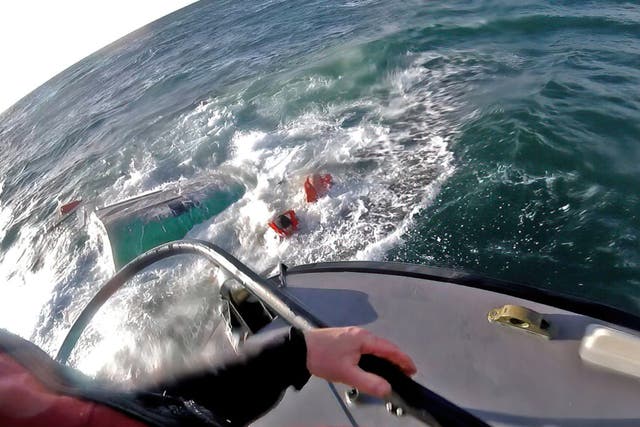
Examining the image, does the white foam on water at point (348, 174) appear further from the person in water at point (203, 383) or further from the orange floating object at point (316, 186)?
the person in water at point (203, 383)

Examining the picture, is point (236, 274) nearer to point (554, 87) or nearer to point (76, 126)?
point (554, 87)

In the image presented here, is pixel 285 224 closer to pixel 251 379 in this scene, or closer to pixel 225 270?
pixel 225 270

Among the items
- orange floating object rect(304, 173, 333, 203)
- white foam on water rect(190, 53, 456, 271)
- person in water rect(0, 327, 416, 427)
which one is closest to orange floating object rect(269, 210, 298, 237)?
white foam on water rect(190, 53, 456, 271)

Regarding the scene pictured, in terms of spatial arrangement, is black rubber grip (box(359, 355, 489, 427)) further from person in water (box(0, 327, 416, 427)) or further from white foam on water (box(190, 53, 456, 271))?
white foam on water (box(190, 53, 456, 271))

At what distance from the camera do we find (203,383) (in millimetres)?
1547

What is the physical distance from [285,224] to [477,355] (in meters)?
4.09

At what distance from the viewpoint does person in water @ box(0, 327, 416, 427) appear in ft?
3.03

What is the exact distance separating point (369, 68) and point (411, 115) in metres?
3.22

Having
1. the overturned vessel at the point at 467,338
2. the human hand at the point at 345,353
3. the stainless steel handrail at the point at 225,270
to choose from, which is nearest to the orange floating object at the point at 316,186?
the overturned vessel at the point at 467,338

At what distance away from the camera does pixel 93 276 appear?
731 cm

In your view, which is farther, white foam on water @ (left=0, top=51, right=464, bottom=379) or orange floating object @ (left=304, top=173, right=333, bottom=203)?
orange floating object @ (left=304, top=173, right=333, bottom=203)

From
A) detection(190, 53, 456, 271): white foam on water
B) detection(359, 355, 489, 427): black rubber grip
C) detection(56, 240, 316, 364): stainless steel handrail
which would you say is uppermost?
detection(56, 240, 316, 364): stainless steel handrail

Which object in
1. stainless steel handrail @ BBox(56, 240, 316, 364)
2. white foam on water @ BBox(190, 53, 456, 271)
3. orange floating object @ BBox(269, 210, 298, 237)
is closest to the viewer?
stainless steel handrail @ BBox(56, 240, 316, 364)

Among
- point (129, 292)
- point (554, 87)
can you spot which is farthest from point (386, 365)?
point (554, 87)
